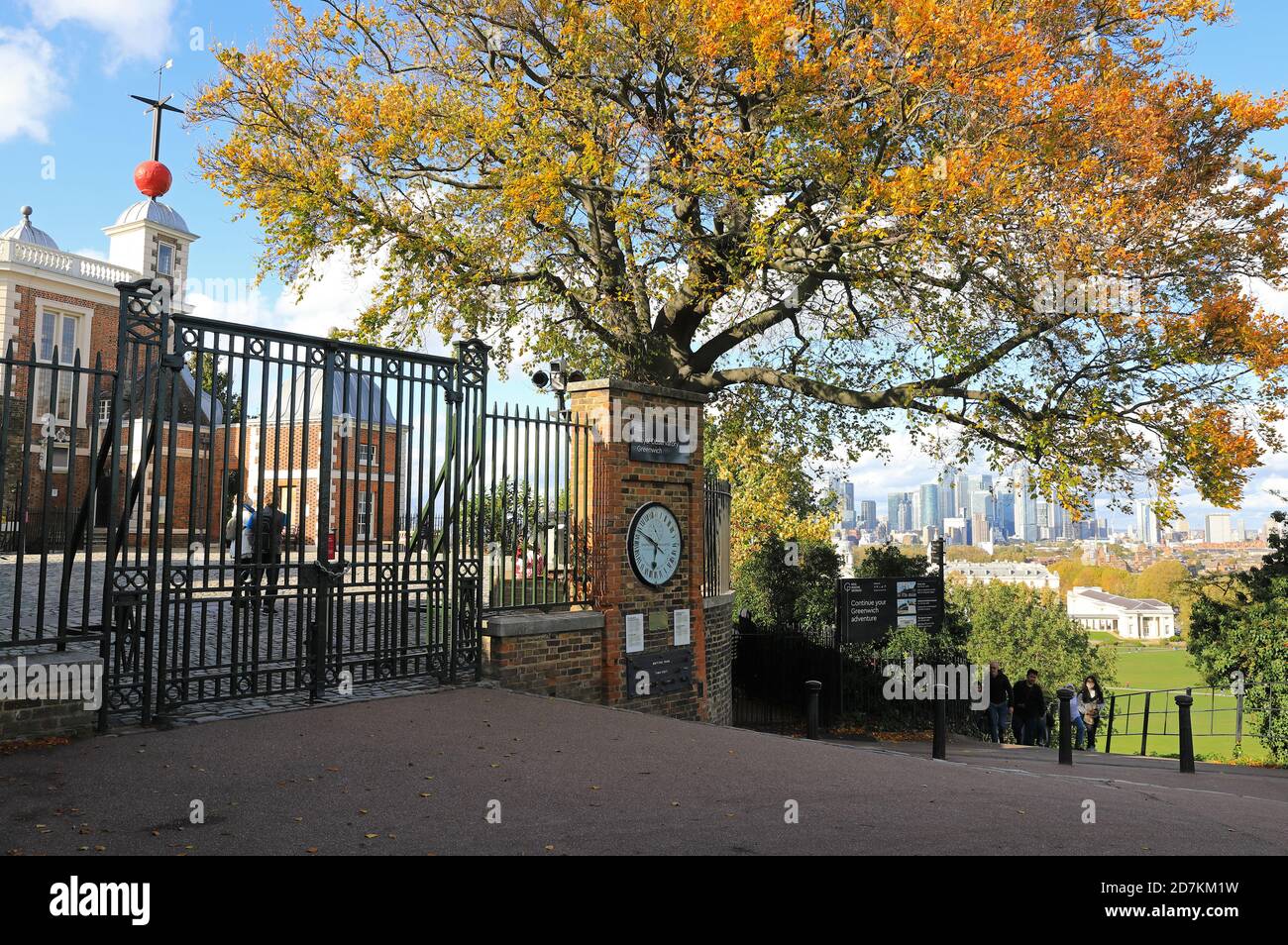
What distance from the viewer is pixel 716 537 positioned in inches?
534

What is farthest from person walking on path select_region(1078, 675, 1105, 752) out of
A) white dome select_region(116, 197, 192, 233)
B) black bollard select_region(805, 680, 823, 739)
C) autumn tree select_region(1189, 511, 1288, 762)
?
white dome select_region(116, 197, 192, 233)

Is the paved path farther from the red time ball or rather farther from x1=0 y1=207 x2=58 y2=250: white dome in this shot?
x1=0 y1=207 x2=58 y2=250: white dome

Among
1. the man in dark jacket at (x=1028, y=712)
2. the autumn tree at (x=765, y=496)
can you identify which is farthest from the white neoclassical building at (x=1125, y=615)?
the man in dark jacket at (x=1028, y=712)

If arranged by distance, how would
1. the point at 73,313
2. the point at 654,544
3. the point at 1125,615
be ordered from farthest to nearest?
the point at 1125,615
the point at 73,313
the point at 654,544

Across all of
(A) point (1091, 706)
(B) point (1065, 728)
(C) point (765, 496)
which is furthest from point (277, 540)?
(C) point (765, 496)

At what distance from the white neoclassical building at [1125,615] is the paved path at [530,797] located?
137 metres

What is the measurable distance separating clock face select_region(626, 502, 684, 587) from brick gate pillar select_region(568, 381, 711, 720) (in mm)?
83

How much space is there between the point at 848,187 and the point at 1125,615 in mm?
149327

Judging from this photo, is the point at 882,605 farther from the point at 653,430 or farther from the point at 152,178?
the point at 152,178

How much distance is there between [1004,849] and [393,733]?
4.19m

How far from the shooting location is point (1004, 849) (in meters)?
4.46

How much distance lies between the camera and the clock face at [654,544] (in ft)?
32.0

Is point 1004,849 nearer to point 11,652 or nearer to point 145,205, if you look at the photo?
point 11,652
